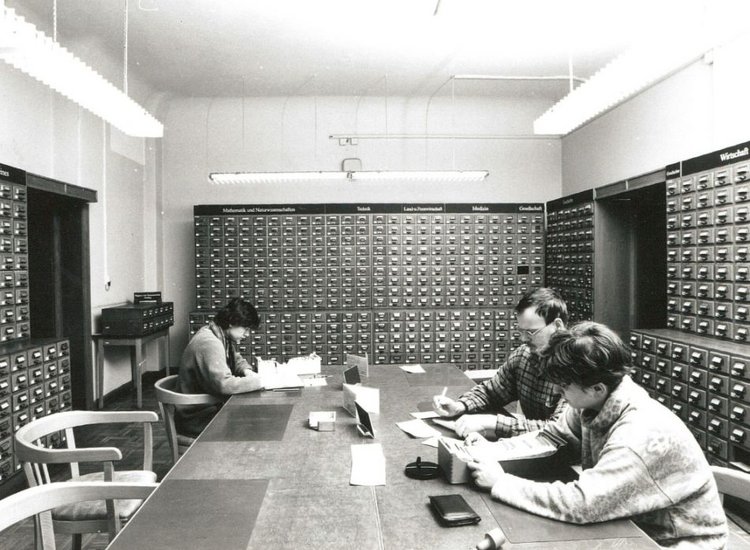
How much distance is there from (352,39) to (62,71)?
11.0ft

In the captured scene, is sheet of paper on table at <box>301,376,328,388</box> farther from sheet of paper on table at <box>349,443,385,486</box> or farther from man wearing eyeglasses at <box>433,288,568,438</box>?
sheet of paper on table at <box>349,443,385,486</box>

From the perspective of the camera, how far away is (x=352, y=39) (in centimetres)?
540

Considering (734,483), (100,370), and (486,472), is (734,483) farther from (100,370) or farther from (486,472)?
(100,370)

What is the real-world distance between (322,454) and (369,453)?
178 millimetres

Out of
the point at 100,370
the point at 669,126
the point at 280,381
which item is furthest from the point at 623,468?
the point at 100,370

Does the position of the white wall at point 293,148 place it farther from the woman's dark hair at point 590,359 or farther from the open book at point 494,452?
the woman's dark hair at point 590,359

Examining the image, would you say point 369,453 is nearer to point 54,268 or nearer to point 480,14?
point 480,14

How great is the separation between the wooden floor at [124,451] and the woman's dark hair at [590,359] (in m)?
1.03

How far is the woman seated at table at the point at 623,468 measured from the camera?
142 cm

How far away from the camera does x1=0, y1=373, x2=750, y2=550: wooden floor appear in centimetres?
283

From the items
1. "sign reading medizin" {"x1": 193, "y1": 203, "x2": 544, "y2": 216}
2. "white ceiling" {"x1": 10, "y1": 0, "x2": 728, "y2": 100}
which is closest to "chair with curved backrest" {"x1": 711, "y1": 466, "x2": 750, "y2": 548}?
"white ceiling" {"x1": 10, "y1": 0, "x2": 728, "y2": 100}

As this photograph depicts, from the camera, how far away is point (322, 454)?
6.87 feet

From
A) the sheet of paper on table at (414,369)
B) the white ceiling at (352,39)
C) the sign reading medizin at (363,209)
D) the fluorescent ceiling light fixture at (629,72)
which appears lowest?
the sheet of paper on table at (414,369)

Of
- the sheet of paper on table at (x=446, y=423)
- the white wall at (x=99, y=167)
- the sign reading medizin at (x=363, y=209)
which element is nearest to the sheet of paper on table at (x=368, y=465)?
the sheet of paper on table at (x=446, y=423)
